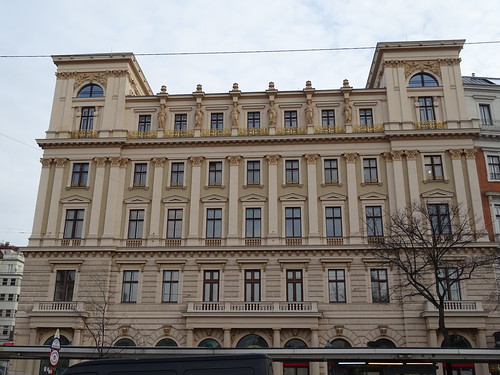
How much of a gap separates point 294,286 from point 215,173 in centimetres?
1178

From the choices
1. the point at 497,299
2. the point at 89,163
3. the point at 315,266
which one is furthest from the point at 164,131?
the point at 497,299

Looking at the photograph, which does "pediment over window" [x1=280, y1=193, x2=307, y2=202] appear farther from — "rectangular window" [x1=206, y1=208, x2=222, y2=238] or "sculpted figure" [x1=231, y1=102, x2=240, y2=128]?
"sculpted figure" [x1=231, y1=102, x2=240, y2=128]

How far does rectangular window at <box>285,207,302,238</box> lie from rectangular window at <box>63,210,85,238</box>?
17262mm

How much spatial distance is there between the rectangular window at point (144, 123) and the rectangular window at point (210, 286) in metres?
14.4

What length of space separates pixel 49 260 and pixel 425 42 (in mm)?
37211

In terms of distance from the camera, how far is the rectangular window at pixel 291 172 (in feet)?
140

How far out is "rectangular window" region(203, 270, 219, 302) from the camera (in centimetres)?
3969

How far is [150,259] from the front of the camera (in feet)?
134

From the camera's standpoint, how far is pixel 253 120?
4512cm

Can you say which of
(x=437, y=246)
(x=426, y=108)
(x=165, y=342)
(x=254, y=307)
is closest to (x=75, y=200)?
(x=165, y=342)

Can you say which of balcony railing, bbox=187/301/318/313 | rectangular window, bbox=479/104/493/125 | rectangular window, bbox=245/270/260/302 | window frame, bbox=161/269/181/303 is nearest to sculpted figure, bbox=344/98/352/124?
rectangular window, bbox=479/104/493/125

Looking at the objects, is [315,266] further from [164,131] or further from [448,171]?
[164,131]

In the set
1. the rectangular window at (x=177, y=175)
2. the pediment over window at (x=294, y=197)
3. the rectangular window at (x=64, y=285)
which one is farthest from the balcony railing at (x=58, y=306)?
the pediment over window at (x=294, y=197)

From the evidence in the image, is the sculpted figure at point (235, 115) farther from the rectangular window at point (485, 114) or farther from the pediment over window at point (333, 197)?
the rectangular window at point (485, 114)
